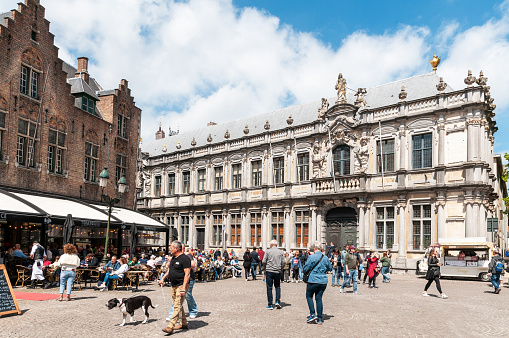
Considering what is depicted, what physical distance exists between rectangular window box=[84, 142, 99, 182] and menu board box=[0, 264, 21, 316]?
1587 centimetres

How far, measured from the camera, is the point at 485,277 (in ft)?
75.0

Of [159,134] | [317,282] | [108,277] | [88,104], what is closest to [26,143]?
[88,104]

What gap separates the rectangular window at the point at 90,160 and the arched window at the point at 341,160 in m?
15.4

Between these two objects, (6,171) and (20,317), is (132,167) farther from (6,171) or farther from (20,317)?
(20,317)

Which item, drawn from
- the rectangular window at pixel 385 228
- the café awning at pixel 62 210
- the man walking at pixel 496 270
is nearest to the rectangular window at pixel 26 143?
the café awning at pixel 62 210

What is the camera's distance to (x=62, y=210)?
67.8 ft

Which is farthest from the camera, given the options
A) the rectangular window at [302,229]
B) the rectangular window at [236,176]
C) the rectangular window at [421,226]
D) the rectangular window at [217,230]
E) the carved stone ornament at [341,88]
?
the rectangular window at [217,230]

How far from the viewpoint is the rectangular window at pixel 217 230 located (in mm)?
39188

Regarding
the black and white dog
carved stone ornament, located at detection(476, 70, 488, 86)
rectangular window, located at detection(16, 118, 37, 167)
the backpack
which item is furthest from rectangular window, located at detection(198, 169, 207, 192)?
the black and white dog

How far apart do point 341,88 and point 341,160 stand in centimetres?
496

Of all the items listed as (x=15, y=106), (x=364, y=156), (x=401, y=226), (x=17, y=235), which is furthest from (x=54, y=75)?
(x=401, y=226)

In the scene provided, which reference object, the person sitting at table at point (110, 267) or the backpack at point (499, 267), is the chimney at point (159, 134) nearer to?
the person sitting at table at point (110, 267)

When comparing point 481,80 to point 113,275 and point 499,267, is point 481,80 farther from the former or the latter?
point 113,275

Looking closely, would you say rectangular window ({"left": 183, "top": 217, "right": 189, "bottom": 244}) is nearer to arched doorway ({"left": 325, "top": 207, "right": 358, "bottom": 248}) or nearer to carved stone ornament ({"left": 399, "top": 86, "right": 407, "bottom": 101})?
arched doorway ({"left": 325, "top": 207, "right": 358, "bottom": 248})
